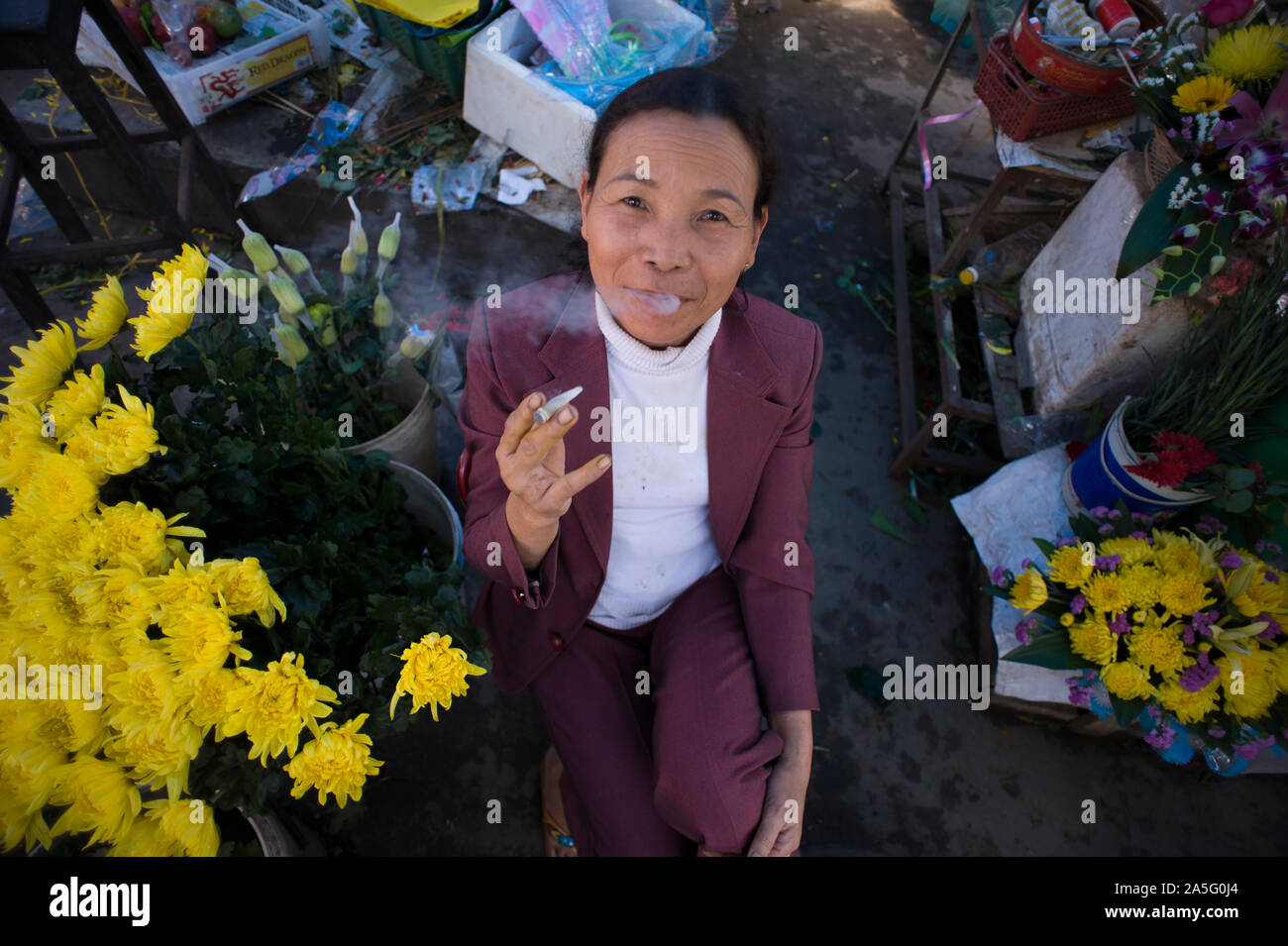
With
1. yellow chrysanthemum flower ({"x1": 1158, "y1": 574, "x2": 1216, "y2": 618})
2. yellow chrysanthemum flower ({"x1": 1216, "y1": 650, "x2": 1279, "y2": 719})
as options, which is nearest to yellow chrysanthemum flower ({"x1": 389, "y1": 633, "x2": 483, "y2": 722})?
yellow chrysanthemum flower ({"x1": 1158, "y1": 574, "x2": 1216, "y2": 618})

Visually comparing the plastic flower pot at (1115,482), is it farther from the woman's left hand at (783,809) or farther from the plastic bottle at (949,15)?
the plastic bottle at (949,15)

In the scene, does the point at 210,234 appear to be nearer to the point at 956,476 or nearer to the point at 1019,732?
the point at 956,476

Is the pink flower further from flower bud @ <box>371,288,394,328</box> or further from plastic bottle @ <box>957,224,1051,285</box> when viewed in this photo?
flower bud @ <box>371,288,394,328</box>

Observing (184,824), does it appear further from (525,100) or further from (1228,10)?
(1228,10)

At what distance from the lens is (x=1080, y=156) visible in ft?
9.34

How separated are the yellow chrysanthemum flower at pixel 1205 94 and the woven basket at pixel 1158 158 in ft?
0.41

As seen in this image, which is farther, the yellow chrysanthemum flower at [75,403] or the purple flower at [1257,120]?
the purple flower at [1257,120]

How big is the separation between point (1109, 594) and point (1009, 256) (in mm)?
2027

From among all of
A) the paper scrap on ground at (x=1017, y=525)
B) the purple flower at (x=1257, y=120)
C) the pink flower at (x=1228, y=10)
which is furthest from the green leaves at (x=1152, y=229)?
the paper scrap on ground at (x=1017, y=525)

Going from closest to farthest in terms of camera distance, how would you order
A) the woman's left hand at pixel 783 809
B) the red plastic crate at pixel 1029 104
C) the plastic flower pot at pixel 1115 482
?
the woman's left hand at pixel 783 809
the plastic flower pot at pixel 1115 482
the red plastic crate at pixel 1029 104

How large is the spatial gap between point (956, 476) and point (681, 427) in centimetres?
204

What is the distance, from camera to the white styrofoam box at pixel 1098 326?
2393 millimetres

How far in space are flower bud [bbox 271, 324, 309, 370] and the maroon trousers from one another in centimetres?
113

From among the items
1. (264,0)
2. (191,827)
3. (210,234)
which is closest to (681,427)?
(191,827)
